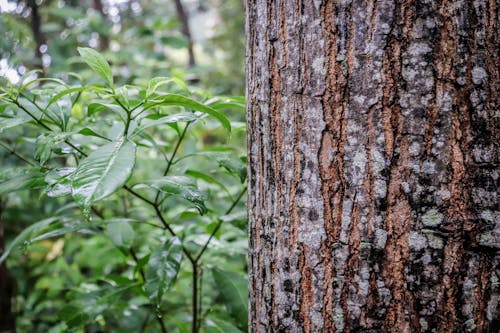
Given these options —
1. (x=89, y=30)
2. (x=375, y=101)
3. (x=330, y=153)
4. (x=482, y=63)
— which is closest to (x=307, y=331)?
(x=330, y=153)

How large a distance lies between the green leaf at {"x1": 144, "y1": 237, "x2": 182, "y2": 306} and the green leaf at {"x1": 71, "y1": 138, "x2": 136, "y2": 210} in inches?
18.8

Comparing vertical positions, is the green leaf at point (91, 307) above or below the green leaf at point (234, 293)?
below

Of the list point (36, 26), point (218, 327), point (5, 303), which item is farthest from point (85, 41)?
point (218, 327)

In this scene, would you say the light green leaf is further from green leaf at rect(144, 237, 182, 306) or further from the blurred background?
the blurred background

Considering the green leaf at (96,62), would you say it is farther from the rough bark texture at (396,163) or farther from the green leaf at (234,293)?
the green leaf at (234,293)

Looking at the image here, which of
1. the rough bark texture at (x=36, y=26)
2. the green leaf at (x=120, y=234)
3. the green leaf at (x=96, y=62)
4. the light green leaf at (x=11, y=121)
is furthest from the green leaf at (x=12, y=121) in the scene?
the rough bark texture at (x=36, y=26)

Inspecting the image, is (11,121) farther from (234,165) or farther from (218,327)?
(218,327)

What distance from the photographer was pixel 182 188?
1.04 m

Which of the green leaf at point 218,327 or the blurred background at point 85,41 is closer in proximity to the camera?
the green leaf at point 218,327

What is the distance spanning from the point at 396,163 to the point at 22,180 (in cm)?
97

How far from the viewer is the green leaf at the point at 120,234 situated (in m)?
1.42

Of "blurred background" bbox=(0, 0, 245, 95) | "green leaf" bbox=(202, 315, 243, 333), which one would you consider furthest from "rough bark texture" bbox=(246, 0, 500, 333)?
"blurred background" bbox=(0, 0, 245, 95)

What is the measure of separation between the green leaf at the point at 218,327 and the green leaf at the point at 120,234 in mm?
390

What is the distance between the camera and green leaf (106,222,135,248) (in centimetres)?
142
